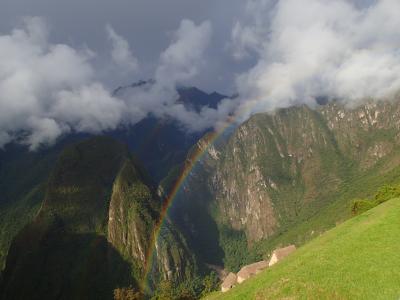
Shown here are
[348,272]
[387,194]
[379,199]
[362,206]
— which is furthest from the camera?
[362,206]

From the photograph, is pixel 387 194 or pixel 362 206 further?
pixel 362 206

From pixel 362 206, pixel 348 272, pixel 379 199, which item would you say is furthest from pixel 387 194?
pixel 348 272

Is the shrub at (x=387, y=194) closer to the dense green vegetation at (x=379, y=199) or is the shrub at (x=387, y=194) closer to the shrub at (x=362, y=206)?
the dense green vegetation at (x=379, y=199)

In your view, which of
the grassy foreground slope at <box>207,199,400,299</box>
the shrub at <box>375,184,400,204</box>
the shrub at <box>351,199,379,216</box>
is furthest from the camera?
the shrub at <box>351,199,379,216</box>

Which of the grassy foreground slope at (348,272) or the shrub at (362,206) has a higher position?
the shrub at (362,206)

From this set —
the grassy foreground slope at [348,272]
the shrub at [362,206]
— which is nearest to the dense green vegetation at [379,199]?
the shrub at [362,206]

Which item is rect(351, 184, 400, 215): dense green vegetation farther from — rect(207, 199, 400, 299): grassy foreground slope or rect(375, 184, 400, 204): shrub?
rect(207, 199, 400, 299): grassy foreground slope

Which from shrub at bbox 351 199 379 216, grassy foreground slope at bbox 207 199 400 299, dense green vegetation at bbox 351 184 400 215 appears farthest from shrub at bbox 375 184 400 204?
grassy foreground slope at bbox 207 199 400 299

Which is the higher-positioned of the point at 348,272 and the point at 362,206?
the point at 362,206

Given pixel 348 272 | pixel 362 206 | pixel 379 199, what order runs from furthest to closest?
pixel 362 206 → pixel 379 199 → pixel 348 272

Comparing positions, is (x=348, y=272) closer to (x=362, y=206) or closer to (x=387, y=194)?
(x=387, y=194)
